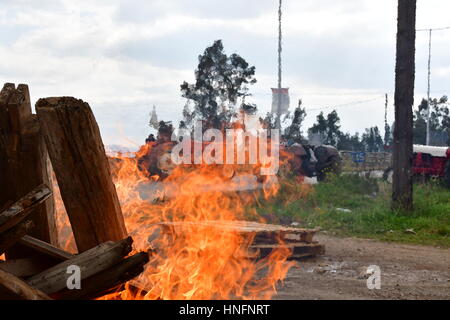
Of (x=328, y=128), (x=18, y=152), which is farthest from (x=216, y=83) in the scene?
(x=18, y=152)

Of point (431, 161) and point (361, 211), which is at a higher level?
point (431, 161)

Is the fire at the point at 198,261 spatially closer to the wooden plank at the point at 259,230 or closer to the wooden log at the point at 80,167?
the wooden plank at the point at 259,230

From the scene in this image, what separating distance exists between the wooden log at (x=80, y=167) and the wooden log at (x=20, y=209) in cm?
22

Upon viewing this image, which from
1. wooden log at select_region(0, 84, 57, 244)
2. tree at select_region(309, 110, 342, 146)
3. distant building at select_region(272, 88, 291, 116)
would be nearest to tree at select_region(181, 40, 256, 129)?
distant building at select_region(272, 88, 291, 116)

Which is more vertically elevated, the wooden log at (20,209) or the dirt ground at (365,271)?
the wooden log at (20,209)

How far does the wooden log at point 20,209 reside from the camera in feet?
10.2

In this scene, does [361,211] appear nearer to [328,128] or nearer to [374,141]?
[328,128]

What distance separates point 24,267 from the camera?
3.43 m

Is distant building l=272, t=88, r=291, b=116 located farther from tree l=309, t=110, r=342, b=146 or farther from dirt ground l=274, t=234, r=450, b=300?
dirt ground l=274, t=234, r=450, b=300

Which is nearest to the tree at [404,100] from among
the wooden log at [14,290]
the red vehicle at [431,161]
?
the red vehicle at [431,161]

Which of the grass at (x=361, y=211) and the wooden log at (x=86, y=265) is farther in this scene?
the grass at (x=361, y=211)

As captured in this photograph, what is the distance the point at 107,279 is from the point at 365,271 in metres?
5.18

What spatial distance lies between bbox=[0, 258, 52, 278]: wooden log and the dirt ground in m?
3.25
